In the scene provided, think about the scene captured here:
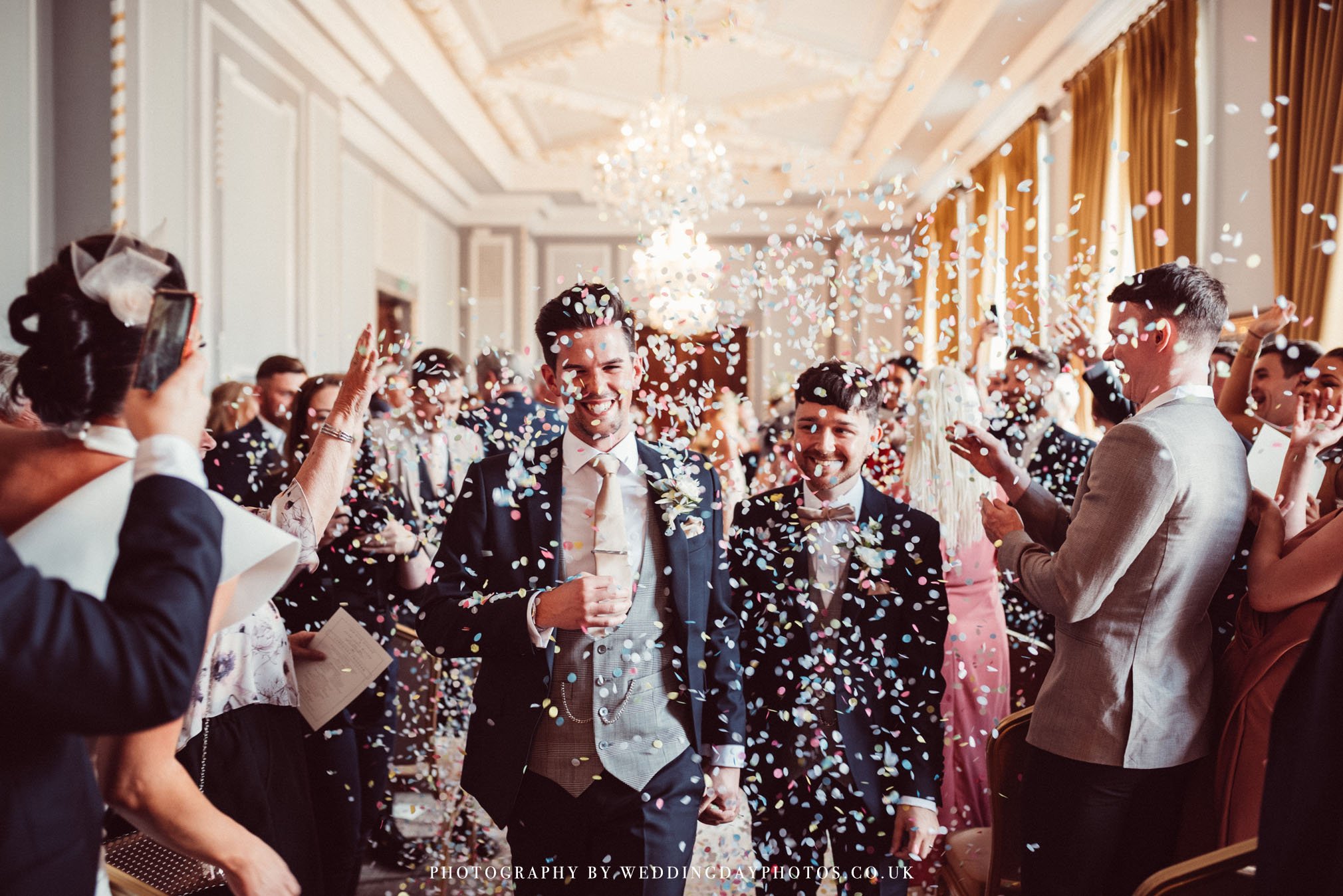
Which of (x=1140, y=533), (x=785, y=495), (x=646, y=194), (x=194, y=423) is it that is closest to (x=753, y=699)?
(x=785, y=495)

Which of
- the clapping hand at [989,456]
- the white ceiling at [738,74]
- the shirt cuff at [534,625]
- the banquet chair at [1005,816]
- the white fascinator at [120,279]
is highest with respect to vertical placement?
the white ceiling at [738,74]

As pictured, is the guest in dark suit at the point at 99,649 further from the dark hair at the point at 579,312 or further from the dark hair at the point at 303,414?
the dark hair at the point at 303,414

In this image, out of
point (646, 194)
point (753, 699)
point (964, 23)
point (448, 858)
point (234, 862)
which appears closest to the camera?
point (234, 862)

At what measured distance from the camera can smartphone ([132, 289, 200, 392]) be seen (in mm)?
1088

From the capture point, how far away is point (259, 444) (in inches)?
135

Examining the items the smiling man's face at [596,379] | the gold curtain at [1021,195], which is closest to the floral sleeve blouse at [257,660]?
the smiling man's face at [596,379]

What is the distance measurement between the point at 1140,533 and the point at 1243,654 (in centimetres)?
38

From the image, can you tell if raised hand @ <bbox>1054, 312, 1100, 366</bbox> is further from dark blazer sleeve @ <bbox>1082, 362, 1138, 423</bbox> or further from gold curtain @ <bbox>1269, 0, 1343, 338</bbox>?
gold curtain @ <bbox>1269, 0, 1343, 338</bbox>

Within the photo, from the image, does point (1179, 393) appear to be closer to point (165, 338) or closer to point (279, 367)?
point (165, 338)

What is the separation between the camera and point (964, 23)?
6.56 meters

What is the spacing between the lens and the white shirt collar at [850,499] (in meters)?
2.13

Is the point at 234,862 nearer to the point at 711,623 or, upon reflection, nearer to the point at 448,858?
the point at 711,623

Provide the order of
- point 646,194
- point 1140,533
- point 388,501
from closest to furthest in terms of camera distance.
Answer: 1. point 1140,533
2. point 388,501
3. point 646,194

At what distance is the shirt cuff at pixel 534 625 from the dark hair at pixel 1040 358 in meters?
2.23
